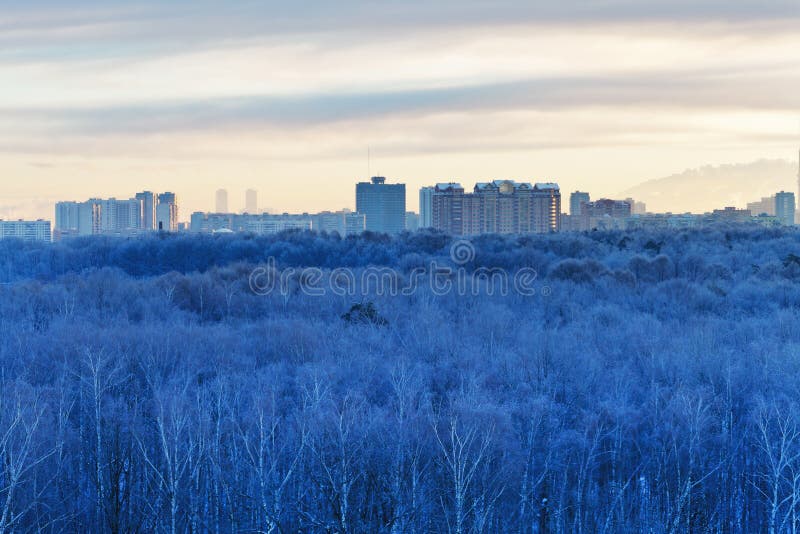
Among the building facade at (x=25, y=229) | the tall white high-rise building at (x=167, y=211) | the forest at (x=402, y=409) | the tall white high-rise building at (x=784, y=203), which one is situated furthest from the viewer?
the tall white high-rise building at (x=784, y=203)

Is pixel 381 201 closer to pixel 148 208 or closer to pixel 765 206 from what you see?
pixel 148 208

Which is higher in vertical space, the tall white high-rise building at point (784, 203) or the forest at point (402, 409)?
the tall white high-rise building at point (784, 203)

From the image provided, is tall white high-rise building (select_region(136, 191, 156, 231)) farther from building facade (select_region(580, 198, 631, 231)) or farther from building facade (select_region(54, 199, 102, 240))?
building facade (select_region(580, 198, 631, 231))

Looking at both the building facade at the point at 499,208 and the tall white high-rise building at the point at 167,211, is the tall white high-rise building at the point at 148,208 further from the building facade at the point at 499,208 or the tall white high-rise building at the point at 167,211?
the building facade at the point at 499,208

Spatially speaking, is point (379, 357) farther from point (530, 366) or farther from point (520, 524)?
point (520, 524)

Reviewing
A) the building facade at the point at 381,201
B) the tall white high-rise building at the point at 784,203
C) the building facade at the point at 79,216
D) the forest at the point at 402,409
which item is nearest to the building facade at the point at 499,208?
the building facade at the point at 381,201

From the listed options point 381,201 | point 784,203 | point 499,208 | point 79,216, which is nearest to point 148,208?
point 79,216
